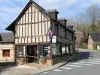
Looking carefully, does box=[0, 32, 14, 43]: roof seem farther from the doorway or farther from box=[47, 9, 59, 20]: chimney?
box=[47, 9, 59, 20]: chimney

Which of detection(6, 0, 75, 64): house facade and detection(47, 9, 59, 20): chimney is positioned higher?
detection(47, 9, 59, 20): chimney

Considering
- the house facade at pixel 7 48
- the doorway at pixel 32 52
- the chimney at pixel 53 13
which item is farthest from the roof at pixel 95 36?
the doorway at pixel 32 52

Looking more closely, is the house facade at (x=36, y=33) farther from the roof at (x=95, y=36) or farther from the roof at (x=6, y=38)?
the roof at (x=95, y=36)

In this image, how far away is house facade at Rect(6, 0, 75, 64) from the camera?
24.5 metres

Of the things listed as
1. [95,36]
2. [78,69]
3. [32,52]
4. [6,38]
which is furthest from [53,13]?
[95,36]

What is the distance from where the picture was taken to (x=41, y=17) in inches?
990

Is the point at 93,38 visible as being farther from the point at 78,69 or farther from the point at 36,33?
the point at 78,69

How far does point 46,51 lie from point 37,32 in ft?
8.11

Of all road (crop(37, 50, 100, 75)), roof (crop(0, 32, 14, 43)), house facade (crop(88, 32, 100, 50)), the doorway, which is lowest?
road (crop(37, 50, 100, 75))

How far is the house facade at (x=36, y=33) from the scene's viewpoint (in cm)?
2453

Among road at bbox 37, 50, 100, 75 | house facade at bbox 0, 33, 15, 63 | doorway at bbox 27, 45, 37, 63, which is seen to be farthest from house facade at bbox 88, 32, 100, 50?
road at bbox 37, 50, 100, 75

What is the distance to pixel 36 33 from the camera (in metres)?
25.5

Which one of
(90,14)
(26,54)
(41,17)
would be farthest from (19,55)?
(90,14)

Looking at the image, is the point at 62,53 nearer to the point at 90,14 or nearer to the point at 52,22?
the point at 52,22
